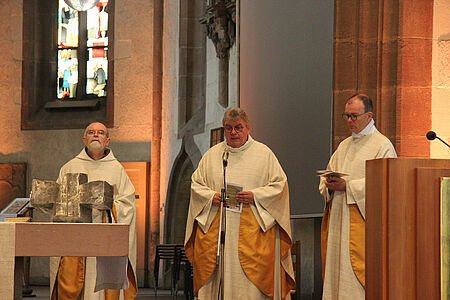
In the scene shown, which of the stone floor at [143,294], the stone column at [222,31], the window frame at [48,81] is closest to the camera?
the stone column at [222,31]

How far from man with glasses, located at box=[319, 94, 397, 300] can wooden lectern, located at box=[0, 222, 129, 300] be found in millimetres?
2015

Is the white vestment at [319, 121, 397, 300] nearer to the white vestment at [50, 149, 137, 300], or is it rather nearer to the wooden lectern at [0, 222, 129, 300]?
the white vestment at [50, 149, 137, 300]

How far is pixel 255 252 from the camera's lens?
6.11 meters

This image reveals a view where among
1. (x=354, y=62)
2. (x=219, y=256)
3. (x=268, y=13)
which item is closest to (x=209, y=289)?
(x=219, y=256)

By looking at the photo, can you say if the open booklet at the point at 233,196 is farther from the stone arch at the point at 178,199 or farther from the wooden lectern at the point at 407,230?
the stone arch at the point at 178,199

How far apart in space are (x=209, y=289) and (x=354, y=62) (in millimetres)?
2327

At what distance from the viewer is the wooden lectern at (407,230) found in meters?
3.09

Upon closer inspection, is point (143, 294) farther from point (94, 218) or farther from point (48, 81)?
point (94, 218)

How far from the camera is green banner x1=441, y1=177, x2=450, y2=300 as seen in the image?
3029 mm

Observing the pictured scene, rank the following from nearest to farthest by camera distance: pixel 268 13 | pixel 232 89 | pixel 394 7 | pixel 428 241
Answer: pixel 428 241, pixel 394 7, pixel 268 13, pixel 232 89

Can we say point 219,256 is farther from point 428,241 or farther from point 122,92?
point 122,92

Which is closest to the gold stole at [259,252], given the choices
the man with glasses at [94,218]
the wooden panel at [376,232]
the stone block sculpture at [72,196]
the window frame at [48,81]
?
the man with glasses at [94,218]

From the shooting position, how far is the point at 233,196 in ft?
20.1

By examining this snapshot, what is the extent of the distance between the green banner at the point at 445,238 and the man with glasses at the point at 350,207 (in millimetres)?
2149
